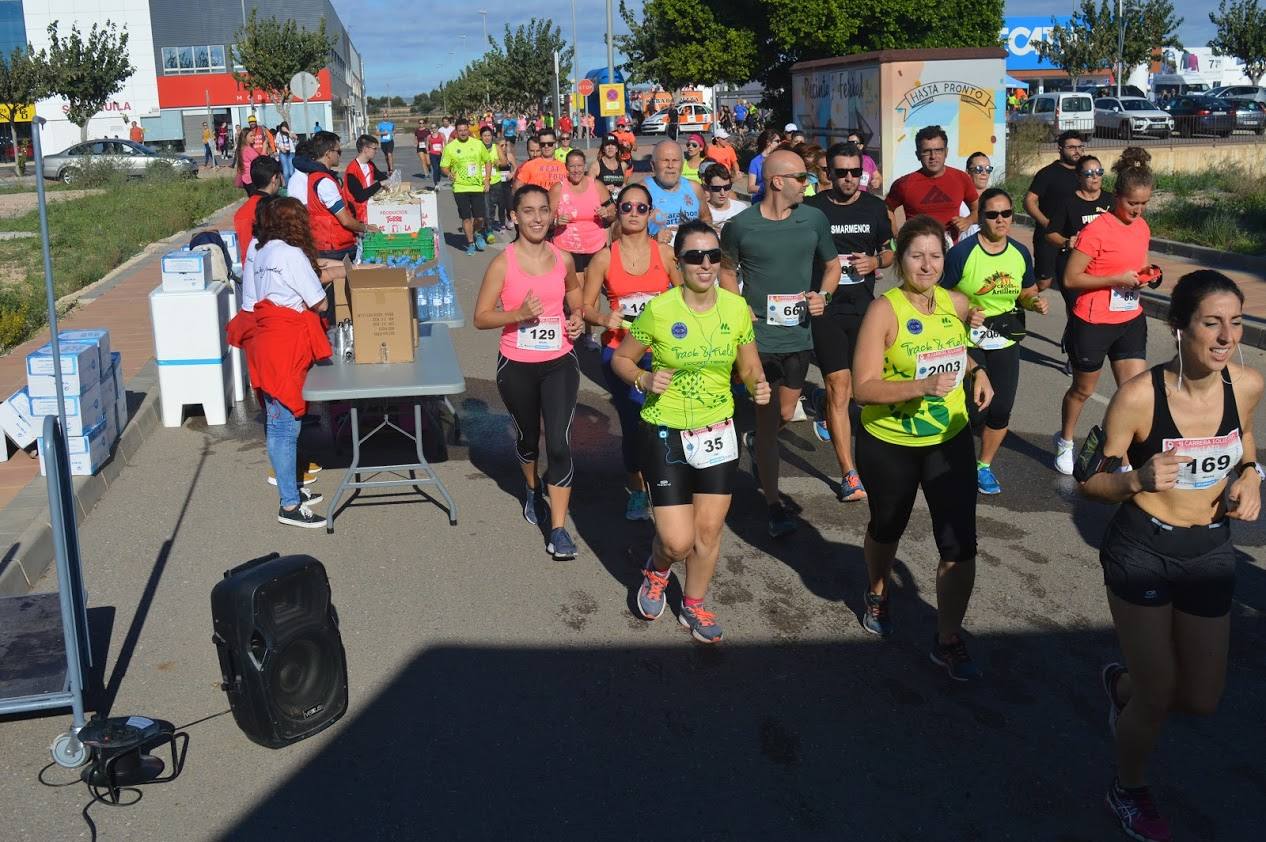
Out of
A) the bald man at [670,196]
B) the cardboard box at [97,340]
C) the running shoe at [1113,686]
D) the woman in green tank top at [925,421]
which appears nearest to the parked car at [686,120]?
the bald man at [670,196]

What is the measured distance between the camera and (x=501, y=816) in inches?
164

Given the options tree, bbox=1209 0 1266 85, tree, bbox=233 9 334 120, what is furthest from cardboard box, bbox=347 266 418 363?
tree, bbox=1209 0 1266 85

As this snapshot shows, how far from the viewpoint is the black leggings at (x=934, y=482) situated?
491 centimetres

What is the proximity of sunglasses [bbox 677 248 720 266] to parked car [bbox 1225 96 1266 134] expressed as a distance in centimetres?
4211

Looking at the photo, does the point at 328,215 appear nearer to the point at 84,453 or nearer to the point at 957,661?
the point at 84,453

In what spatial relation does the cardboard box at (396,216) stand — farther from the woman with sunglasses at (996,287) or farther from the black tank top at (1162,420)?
the black tank top at (1162,420)

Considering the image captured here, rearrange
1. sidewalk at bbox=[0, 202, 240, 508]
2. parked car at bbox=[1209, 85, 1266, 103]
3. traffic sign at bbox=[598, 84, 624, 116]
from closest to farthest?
sidewalk at bbox=[0, 202, 240, 508], traffic sign at bbox=[598, 84, 624, 116], parked car at bbox=[1209, 85, 1266, 103]

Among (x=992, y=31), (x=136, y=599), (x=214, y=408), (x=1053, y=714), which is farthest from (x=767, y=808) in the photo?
(x=992, y=31)

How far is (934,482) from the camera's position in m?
4.96

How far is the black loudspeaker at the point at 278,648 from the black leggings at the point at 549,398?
6.50ft

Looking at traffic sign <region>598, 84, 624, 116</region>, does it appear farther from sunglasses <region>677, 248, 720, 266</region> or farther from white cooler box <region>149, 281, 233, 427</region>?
sunglasses <region>677, 248, 720, 266</region>

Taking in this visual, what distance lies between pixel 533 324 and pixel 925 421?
2.34 m

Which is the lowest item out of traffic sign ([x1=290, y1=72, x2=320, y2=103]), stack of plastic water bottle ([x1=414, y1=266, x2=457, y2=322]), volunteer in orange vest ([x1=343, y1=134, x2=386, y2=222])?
stack of plastic water bottle ([x1=414, y1=266, x2=457, y2=322])

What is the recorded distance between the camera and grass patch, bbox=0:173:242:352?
1481 centimetres
